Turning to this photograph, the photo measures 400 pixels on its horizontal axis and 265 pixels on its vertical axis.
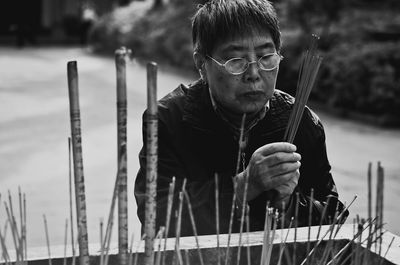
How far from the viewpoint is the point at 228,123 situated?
2248mm

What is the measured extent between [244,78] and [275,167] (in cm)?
39

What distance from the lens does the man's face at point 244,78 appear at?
2094 millimetres

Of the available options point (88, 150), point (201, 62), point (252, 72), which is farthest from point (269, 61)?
point (88, 150)

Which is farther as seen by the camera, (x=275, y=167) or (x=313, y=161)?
(x=313, y=161)

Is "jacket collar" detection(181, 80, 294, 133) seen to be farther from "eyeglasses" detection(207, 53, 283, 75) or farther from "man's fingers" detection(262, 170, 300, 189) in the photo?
"man's fingers" detection(262, 170, 300, 189)

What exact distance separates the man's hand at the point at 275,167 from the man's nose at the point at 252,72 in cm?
33

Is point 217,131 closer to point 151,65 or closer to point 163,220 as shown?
point 163,220

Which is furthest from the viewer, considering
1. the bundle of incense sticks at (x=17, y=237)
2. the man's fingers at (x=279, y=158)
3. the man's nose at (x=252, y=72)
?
the man's nose at (x=252, y=72)

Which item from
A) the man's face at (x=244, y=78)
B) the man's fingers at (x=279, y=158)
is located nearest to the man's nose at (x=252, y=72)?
the man's face at (x=244, y=78)

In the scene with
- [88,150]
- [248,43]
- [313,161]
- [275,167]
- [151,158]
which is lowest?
[88,150]

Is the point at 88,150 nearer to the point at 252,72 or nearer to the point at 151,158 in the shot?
the point at 252,72

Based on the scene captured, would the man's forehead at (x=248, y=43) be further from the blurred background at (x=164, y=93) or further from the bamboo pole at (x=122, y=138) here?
the bamboo pole at (x=122, y=138)

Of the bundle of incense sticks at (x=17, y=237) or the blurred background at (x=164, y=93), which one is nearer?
the bundle of incense sticks at (x=17, y=237)

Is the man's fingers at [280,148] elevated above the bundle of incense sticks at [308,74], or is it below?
below
